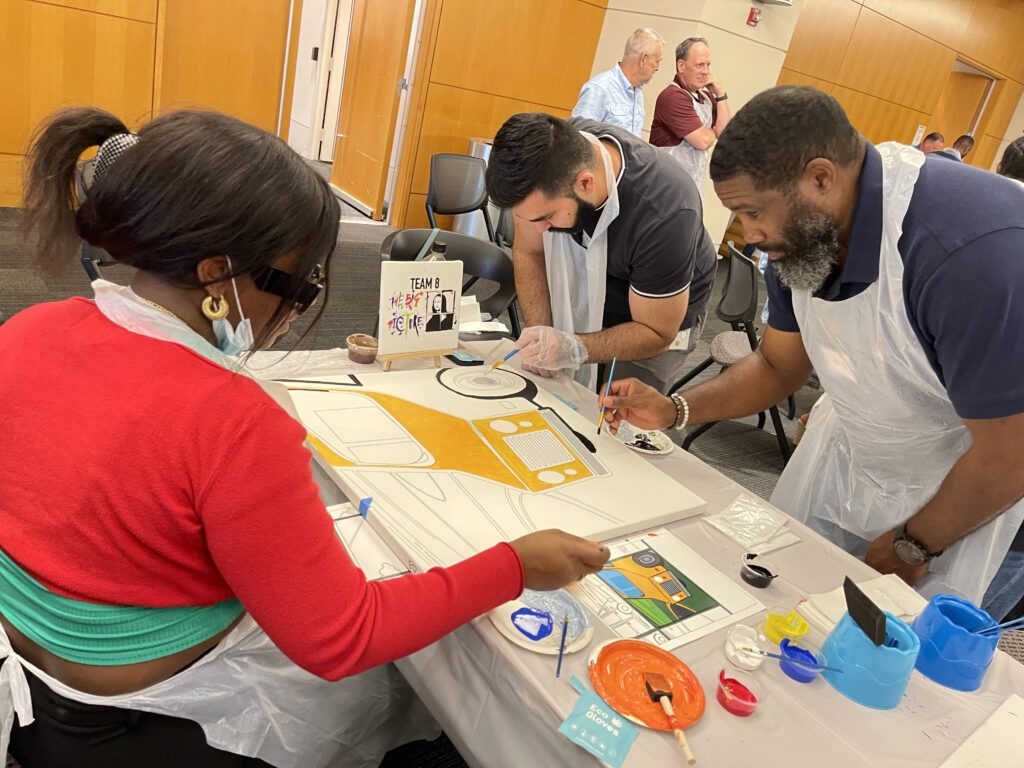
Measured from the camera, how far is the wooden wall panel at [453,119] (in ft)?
17.6

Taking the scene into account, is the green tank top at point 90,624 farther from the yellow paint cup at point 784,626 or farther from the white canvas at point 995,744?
the white canvas at point 995,744

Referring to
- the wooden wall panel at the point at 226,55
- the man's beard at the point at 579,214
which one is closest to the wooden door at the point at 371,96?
the wooden wall panel at the point at 226,55

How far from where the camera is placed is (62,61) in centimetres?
419

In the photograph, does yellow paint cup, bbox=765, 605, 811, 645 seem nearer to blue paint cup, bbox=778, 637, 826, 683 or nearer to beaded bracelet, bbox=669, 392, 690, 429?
blue paint cup, bbox=778, 637, 826, 683

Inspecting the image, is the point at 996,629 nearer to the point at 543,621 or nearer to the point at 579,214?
the point at 543,621

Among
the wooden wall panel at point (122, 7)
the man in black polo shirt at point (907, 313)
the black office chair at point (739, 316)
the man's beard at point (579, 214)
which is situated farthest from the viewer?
the wooden wall panel at point (122, 7)

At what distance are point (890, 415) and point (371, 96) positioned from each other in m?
5.25

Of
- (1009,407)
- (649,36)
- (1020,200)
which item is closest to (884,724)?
(1009,407)

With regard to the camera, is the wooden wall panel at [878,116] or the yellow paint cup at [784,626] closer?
the yellow paint cup at [784,626]

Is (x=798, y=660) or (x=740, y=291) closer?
(x=798, y=660)

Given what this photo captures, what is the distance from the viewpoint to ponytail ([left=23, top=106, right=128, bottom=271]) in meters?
0.76

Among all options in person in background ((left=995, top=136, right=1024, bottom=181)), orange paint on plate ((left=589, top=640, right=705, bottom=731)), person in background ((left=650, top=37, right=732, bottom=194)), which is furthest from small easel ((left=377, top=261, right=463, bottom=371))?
person in background ((left=650, top=37, right=732, bottom=194))

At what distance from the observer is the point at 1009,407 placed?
3.54ft

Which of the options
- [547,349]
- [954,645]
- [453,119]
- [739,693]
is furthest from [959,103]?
[739,693]
